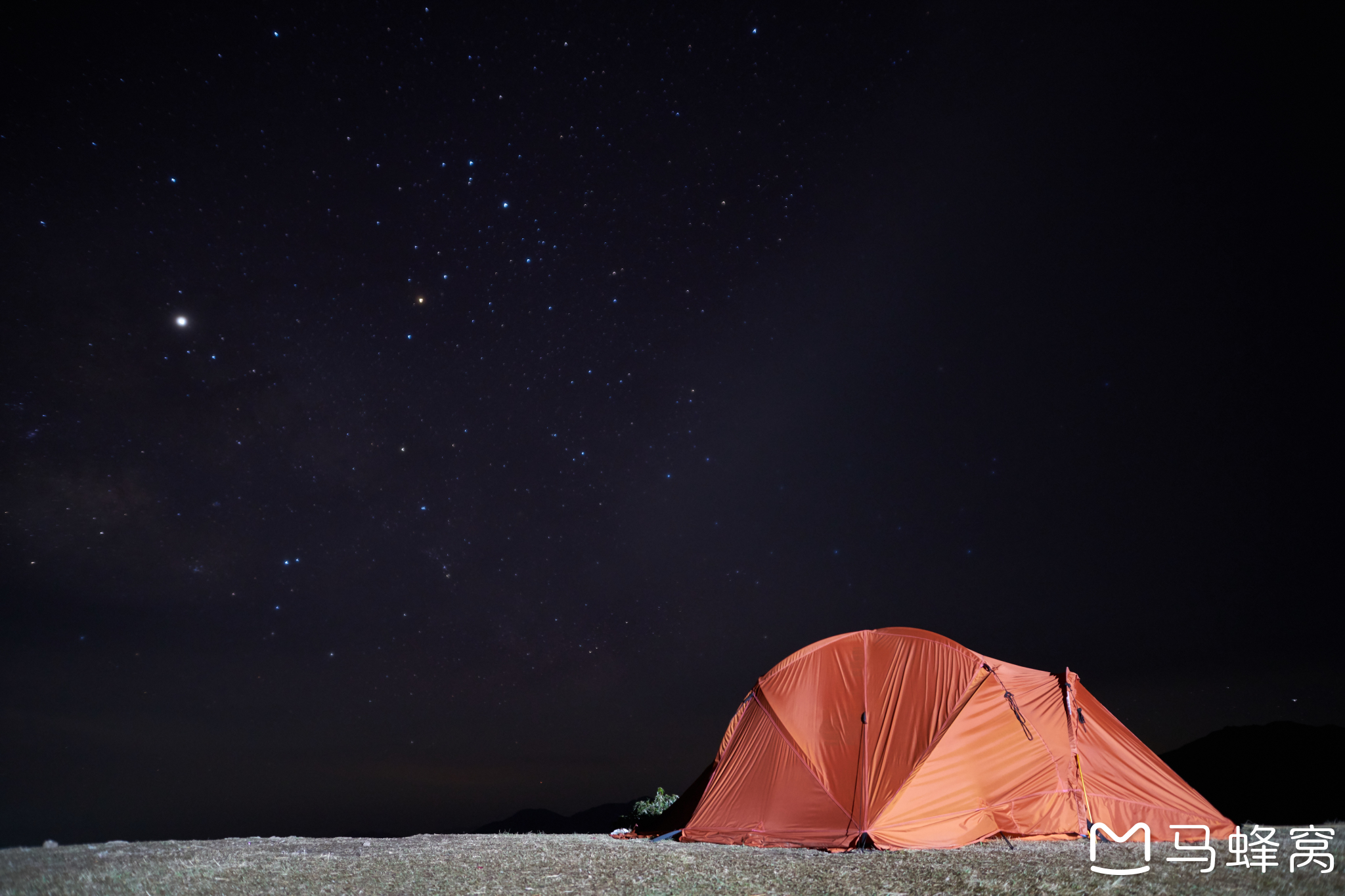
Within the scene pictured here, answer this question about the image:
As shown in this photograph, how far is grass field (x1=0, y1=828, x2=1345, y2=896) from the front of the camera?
6.47m

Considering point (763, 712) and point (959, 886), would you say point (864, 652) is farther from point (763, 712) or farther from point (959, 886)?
point (959, 886)

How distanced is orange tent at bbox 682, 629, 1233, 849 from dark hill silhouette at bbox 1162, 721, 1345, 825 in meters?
52.7

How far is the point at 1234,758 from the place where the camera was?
63.2 m

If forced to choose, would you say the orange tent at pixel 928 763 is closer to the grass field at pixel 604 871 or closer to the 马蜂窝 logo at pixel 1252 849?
the 马蜂窝 logo at pixel 1252 849

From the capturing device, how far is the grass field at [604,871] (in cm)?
647

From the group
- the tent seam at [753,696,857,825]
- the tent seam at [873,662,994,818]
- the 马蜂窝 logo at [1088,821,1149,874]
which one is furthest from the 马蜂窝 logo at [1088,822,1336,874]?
the tent seam at [753,696,857,825]

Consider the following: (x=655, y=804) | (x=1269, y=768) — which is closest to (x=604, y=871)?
(x=655, y=804)

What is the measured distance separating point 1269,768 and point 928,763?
71.6 metres

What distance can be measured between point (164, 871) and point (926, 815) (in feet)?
28.6

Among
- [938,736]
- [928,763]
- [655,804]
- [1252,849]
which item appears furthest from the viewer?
[655,804]

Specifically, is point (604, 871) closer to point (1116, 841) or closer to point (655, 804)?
point (1116, 841)

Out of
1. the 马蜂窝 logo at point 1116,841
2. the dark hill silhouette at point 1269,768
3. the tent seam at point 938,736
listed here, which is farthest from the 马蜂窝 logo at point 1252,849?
the dark hill silhouette at point 1269,768

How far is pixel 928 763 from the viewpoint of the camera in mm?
9945

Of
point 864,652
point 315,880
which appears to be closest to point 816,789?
point 864,652
